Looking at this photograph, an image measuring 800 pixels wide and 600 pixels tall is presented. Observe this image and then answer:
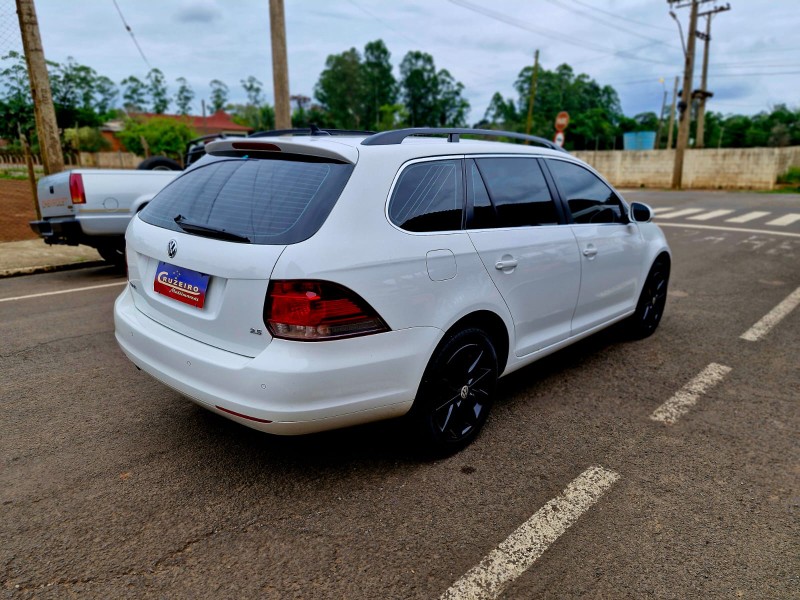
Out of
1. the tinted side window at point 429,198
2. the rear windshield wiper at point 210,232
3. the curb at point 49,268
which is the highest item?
the tinted side window at point 429,198

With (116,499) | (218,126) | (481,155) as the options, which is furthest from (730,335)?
(218,126)

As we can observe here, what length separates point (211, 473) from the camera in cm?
289

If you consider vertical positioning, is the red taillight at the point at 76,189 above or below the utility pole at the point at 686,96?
below

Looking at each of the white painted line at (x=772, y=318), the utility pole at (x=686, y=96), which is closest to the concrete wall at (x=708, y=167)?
the utility pole at (x=686, y=96)

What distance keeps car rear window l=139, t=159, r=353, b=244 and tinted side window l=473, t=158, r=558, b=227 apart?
99 centimetres

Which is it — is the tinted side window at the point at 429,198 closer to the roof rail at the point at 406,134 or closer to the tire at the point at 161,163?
the roof rail at the point at 406,134

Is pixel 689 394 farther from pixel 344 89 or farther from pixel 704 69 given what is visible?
pixel 344 89

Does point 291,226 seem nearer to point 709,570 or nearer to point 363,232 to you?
point 363,232

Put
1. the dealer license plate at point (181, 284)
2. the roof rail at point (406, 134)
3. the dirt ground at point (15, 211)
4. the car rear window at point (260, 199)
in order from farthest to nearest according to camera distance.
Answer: the dirt ground at point (15, 211), the roof rail at point (406, 134), the dealer license plate at point (181, 284), the car rear window at point (260, 199)

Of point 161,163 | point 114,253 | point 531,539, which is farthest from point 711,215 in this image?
point 531,539

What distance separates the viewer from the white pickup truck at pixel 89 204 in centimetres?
707

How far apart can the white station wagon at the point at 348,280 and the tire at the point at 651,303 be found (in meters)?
1.66

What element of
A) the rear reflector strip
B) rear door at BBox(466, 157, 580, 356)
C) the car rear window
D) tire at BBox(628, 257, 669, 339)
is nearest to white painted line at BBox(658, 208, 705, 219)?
tire at BBox(628, 257, 669, 339)

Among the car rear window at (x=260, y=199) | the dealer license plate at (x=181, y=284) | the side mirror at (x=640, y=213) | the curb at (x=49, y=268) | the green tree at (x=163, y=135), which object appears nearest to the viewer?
the car rear window at (x=260, y=199)
